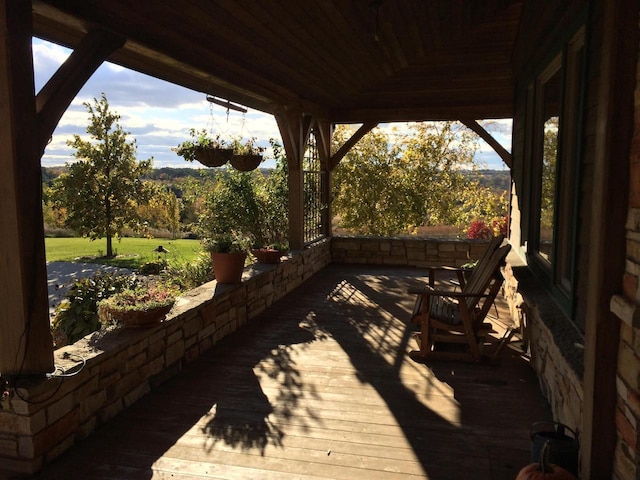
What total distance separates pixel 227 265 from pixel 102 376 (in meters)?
1.92

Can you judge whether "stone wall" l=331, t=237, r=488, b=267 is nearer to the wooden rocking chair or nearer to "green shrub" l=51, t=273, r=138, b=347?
the wooden rocking chair

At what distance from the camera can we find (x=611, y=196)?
1.74 metres

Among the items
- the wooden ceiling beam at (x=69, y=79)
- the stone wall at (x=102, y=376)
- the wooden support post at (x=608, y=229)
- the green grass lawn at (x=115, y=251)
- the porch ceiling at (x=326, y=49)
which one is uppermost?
the porch ceiling at (x=326, y=49)

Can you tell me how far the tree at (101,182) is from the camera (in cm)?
1257

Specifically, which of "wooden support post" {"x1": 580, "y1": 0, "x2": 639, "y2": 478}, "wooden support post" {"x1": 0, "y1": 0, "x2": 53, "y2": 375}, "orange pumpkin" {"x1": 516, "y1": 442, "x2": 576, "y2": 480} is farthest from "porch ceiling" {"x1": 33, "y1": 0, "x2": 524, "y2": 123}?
"orange pumpkin" {"x1": 516, "y1": 442, "x2": 576, "y2": 480}

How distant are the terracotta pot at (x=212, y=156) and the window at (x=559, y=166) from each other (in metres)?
2.68

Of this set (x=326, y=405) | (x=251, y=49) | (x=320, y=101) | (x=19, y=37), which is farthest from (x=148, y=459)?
(x=320, y=101)

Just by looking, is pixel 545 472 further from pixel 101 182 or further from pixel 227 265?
pixel 101 182

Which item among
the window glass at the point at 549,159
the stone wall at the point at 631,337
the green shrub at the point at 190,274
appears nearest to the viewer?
the stone wall at the point at 631,337

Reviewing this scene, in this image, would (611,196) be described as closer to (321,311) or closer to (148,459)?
(148,459)

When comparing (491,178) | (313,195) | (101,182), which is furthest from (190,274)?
(491,178)

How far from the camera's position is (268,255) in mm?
6004

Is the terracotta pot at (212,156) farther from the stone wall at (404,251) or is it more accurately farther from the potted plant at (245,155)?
the stone wall at (404,251)

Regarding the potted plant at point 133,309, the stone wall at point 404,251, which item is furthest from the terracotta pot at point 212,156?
the stone wall at point 404,251
